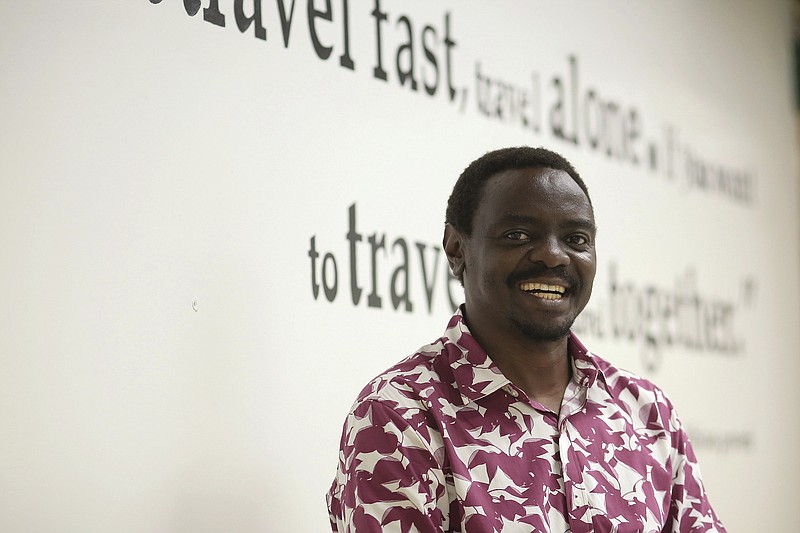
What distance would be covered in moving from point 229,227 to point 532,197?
23.3 inches

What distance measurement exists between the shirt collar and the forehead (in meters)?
0.20

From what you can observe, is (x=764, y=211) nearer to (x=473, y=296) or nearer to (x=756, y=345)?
(x=756, y=345)

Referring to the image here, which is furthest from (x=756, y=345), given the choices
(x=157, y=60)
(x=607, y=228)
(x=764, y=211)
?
(x=157, y=60)

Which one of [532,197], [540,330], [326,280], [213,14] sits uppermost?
[213,14]

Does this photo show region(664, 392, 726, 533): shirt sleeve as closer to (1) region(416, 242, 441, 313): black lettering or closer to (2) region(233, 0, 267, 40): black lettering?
(1) region(416, 242, 441, 313): black lettering

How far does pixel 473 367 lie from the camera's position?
176 centimetres

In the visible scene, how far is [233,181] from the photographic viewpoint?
2.04m

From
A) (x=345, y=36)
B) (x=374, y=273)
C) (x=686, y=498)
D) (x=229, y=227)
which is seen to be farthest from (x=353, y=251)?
(x=686, y=498)

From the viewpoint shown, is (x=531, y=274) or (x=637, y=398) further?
(x=637, y=398)

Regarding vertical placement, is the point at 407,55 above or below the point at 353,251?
above

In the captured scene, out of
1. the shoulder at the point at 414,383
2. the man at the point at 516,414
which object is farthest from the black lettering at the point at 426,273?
the shoulder at the point at 414,383

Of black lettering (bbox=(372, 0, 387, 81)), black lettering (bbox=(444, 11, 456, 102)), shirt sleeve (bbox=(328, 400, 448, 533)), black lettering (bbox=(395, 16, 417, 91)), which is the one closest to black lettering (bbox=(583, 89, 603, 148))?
black lettering (bbox=(444, 11, 456, 102))

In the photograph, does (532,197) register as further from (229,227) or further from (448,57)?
(448,57)

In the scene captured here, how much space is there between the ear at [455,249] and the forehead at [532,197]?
0.07 meters
